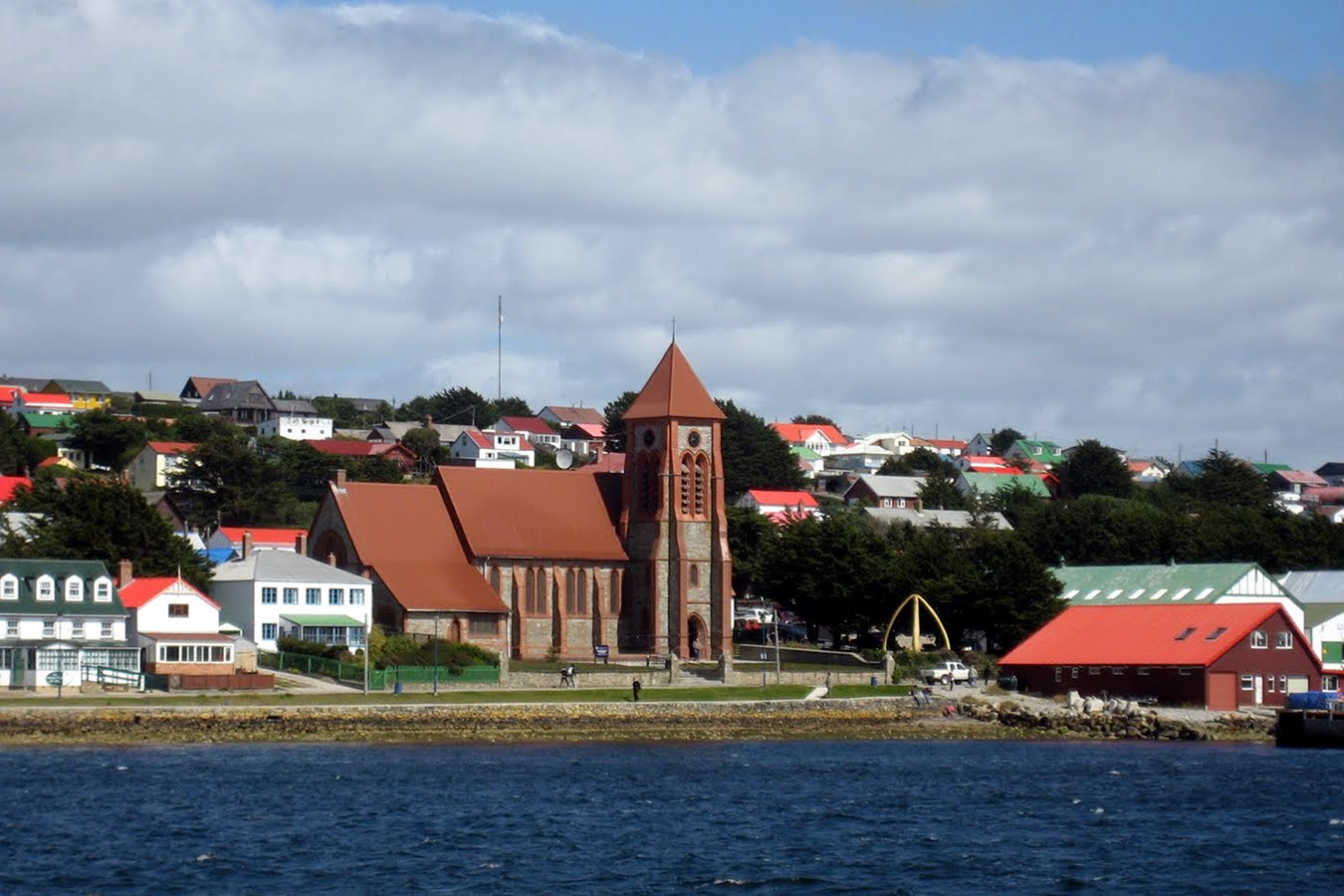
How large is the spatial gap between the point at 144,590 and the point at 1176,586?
46355mm

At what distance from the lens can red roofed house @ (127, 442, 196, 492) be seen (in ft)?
484

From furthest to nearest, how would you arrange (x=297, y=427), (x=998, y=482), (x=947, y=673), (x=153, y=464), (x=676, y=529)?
1. (x=297, y=427)
2. (x=998, y=482)
3. (x=153, y=464)
4. (x=676, y=529)
5. (x=947, y=673)

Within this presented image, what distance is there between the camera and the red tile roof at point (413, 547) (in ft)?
A: 280

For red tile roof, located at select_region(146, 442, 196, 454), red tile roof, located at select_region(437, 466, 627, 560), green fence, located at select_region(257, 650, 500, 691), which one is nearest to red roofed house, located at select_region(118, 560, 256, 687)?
green fence, located at select_region(257, 650, 500, 691)

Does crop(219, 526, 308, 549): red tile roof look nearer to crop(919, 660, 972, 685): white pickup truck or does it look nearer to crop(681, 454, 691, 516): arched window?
crop(681, 454, 691, 516): arched window

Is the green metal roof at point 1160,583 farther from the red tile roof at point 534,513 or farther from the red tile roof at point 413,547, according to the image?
the red tile roof at point 413,547

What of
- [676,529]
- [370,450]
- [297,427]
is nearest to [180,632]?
[676,529]

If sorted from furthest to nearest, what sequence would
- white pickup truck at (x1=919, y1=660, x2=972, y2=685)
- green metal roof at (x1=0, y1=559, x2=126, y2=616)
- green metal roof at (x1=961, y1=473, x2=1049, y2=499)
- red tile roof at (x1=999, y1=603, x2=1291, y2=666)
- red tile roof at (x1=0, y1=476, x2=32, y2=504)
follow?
green metal roof at (x1=961, y1=473, x2=1049, y2=499), red tile roof at (x1=0, y1=476, x2=32, y2=504), white pickup truck at (x1=919, y1=660, x2=972, y2=685), red tile roof at (x1=999, y1=603, x2=1291, y2=666), green metal roof at (x1=0, y1=559, x2=126, y2=616)

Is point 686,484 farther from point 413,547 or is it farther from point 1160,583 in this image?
point 1160,583

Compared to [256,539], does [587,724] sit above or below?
below

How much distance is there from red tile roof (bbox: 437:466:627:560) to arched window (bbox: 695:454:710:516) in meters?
4.00

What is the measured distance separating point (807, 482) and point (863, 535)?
85.4 m

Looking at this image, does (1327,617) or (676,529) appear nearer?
(676,529)

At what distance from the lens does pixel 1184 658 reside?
80.8m
